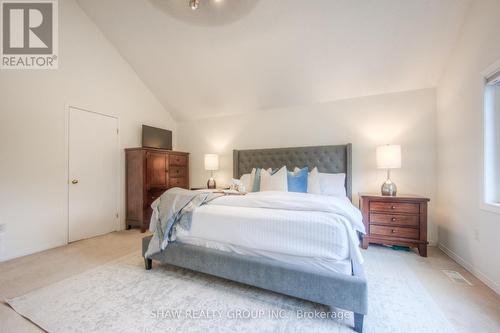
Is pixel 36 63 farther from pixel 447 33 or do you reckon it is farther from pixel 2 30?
pixel 447 33

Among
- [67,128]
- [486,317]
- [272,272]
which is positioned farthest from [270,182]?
[67,128]

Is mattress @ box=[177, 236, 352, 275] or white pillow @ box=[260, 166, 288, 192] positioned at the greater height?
white pillow @ box=[260, 166, 288, 192]

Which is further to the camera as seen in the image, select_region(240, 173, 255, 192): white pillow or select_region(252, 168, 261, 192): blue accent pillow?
select_region(240, 173, 255, 192): white pillow

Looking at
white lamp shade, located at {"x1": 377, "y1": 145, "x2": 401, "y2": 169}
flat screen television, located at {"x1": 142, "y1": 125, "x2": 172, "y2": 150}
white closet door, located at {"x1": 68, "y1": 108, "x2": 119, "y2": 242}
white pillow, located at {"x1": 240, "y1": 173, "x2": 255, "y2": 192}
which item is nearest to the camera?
white lamp shade, located at {"x1": 377, "y1": 145, "x2": 401, "y2": 169}

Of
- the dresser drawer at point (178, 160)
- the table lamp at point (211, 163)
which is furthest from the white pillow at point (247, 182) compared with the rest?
the dresser drawer at point (178, 160)

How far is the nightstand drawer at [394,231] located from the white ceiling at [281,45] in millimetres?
2070

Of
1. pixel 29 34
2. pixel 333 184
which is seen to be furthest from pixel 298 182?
pixel 29 34

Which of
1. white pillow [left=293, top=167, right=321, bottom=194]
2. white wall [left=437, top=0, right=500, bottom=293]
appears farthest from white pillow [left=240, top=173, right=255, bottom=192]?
white wall [left=437, top=0, right=500, bottom=293]

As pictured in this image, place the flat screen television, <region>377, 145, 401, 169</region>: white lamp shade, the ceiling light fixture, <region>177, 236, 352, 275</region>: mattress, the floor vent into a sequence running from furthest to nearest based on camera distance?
the flat screen television
<region>377, 145, 401, 169</region>: white lamp shade
the floor vent
the ceiling light fixture
<region>177, 236, 352, 275</region>: mattress

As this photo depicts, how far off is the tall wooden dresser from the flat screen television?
0.43 metres

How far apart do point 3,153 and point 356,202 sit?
4913 millimetres

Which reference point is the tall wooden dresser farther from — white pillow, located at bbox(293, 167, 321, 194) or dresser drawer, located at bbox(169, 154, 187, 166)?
white pillow, located at bbox(293, 167, 321, 194)

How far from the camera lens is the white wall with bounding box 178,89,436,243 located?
10.0ft

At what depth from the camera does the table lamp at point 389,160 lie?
111 inches
